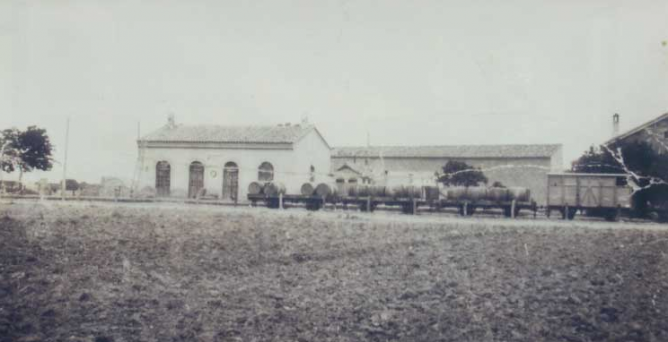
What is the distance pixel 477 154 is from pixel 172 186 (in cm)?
2597

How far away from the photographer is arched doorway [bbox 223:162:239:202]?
104 ft

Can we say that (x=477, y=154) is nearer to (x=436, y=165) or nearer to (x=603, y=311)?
(x=436, y=165)

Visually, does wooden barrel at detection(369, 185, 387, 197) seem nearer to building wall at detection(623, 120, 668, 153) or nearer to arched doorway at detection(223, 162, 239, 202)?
building wall at detection(623, 120, 668, 153)

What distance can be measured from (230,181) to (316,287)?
25.1 m

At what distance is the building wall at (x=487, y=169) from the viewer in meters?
39.4

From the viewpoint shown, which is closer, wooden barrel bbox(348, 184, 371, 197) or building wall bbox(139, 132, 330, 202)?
wooden barrel bbox(348, 184, 371, 197)

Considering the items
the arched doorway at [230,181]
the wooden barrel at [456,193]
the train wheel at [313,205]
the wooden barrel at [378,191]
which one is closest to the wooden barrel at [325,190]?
the train wheel at [313,205]

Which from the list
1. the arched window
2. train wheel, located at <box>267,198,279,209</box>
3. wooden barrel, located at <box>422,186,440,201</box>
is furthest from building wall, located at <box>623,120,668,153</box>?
the arched window

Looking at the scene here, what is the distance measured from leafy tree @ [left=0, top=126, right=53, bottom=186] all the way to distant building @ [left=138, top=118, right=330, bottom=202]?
10.0m

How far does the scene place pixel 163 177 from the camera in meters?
32.4

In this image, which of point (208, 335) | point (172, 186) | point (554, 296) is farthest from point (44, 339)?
point (172, 186)

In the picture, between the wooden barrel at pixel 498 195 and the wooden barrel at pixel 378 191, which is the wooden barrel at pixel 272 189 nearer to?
the wooden barrel at pixel 378 191

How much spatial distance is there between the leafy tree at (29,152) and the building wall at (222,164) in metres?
10.1

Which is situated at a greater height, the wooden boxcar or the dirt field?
the wooden boxcar
